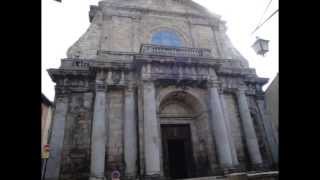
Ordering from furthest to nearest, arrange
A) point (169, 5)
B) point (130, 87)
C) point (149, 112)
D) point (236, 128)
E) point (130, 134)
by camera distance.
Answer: point (169, 5)
point (236, 128)
point (130, 87)
point (130, 134)
point (149, 112)

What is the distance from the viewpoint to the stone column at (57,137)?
876 cm

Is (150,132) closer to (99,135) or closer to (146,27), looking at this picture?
(99,135)

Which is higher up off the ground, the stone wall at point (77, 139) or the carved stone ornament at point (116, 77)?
the carved stone ornament at point (116, 77)

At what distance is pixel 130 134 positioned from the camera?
9633 mm

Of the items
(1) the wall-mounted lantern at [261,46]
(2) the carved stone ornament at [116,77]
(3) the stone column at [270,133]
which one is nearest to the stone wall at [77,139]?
(2) the carved stone ornament at [116,77]

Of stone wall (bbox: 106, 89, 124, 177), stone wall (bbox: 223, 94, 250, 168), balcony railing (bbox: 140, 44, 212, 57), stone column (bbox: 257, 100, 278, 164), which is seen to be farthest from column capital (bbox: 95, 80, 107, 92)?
stone column (bbox: 257, 100, 278, 164)

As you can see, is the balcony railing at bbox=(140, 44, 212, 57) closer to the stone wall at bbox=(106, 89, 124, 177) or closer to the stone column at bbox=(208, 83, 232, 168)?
the stone column at bbox=(208, 83, 232, 168)

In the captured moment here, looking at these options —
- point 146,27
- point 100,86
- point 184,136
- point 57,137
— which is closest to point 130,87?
point 100,86

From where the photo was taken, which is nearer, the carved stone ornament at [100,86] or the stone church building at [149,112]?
the stone church building at [149,112]

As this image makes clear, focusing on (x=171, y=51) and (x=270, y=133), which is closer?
(x=171, y=51)

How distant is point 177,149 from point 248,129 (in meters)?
4.25

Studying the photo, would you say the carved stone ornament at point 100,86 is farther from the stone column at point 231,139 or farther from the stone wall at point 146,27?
the stone column at point 231,139

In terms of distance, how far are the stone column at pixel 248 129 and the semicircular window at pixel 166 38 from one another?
5.35 meters
